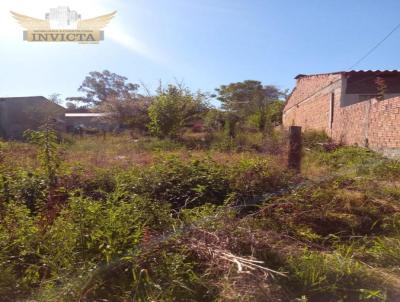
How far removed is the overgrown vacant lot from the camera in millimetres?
2506

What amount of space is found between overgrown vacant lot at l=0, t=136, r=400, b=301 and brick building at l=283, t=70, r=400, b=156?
5371 millimetres

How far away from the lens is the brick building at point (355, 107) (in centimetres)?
920

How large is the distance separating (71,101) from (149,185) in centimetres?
5811

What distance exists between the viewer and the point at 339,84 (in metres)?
14.0

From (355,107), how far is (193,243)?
10386mm

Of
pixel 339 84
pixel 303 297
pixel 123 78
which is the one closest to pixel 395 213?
pixel 303 297

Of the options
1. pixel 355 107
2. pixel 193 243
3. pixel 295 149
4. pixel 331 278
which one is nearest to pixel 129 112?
pixel 355 107

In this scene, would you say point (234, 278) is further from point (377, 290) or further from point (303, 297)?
point (377, 290)

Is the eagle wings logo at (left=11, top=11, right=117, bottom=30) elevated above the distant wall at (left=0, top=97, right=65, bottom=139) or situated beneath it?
elevated above

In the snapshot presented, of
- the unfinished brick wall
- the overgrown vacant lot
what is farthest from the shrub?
the unfinished brick wall

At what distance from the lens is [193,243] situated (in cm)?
289

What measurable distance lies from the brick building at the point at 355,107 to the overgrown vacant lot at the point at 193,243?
211 inches

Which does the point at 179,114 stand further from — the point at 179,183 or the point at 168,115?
the point at 179,183

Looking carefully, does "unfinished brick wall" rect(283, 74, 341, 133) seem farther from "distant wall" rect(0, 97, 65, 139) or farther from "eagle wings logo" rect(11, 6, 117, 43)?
"distant wall" rect(0, 97, 65, 139)
